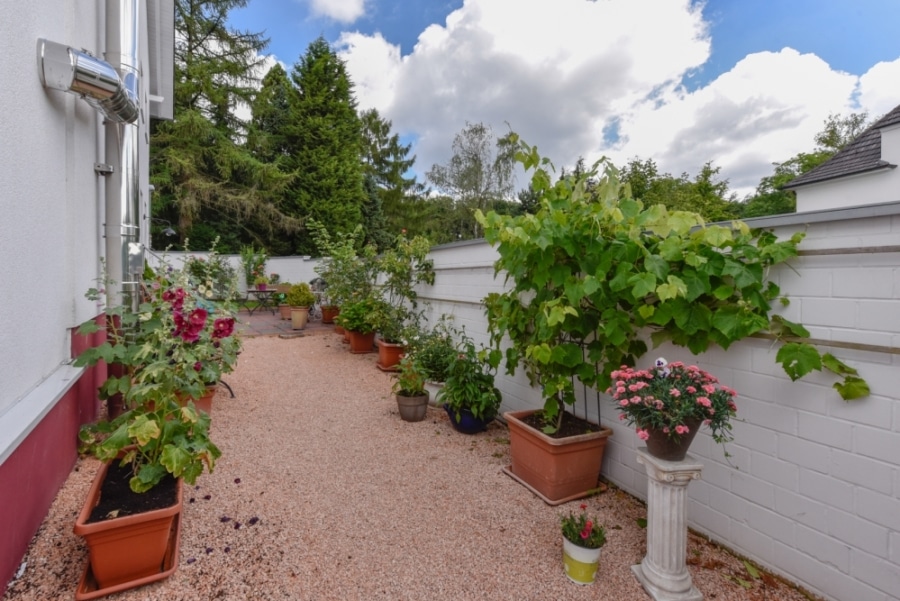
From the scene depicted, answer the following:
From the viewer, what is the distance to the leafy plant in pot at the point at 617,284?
1.74 metres

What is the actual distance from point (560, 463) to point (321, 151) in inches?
668

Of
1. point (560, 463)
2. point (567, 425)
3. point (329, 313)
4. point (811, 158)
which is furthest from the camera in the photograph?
point (811, 158)

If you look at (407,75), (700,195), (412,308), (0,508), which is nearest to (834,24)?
(412,308)

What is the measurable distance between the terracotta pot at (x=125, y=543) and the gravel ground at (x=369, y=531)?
8cm

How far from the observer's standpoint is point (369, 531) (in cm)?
204

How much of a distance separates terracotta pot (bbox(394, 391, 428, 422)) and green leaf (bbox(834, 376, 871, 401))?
8.92 ft

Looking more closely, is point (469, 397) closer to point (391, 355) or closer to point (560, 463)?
point (560, 463)

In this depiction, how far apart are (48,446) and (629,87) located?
12.6m

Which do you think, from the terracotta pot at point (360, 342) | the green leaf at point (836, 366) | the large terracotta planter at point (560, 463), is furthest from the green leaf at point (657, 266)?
the terracotta pot at point (360, 342)

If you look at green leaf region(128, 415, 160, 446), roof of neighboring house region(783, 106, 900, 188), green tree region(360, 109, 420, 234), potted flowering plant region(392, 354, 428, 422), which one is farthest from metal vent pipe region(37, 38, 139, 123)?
green tree region(360, 109, 420, 234)

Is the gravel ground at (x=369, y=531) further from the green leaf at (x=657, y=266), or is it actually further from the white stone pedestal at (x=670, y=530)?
the green leaf at (x=657, y=266)

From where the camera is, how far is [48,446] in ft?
6.10

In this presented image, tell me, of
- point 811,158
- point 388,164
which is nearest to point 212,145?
point 388,164

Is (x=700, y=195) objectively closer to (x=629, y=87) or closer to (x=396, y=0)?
(x=629, y=87)
